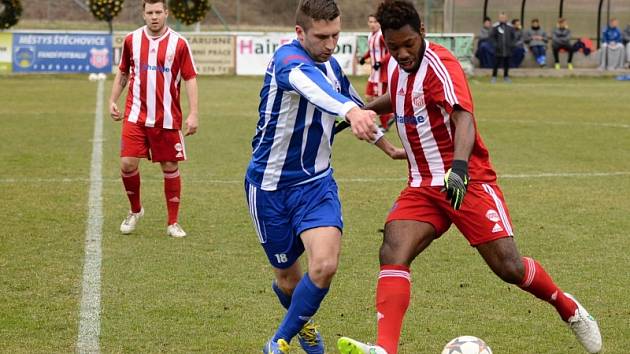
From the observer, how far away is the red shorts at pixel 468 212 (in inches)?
206

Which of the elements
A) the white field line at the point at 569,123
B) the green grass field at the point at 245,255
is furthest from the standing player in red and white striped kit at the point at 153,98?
the white field line at the point at 569,123

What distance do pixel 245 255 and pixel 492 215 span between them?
10.3 ft

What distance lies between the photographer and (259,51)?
3192 cm

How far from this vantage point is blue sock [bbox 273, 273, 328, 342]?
5.01 metres

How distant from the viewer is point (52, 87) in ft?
87.5

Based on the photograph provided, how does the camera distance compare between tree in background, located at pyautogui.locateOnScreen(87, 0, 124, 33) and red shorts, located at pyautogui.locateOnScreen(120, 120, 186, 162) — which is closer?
red shorts, located at pyautogui.locateOnScreen(120, 120, 186, 162)

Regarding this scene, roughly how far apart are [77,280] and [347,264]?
1899mm

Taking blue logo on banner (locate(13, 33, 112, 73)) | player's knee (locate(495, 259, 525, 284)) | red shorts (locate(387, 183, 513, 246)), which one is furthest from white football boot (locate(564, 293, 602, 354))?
blue logo on banner (locate(13, 33, 112, 73))

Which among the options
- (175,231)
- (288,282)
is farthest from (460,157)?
(175,231)

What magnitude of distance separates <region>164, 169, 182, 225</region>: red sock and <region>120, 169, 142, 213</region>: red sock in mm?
241

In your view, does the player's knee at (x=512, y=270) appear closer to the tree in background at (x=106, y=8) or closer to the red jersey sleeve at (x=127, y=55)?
the red jersey sleeve at (x=127, y=55)

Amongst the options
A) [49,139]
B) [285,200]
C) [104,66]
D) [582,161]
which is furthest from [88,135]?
[104,66]

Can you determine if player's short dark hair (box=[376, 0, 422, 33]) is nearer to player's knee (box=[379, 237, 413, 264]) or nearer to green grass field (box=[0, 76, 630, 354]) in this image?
player's knee (box=[379, 237, 413, 264])

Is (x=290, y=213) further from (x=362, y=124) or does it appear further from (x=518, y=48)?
(x=518, y=48)
